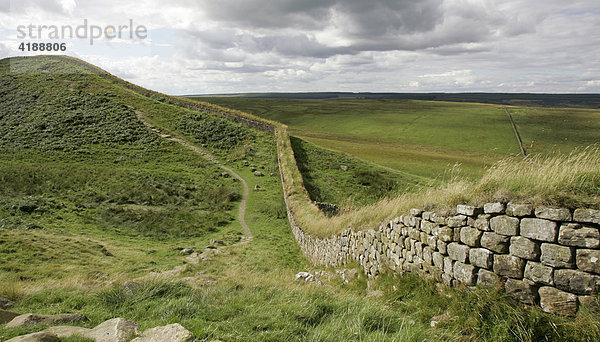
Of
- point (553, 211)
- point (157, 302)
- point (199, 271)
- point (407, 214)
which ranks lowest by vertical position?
point (199, 271)

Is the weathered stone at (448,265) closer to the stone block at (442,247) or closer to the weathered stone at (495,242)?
the stone block at (442,247)

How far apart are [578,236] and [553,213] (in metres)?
0.36

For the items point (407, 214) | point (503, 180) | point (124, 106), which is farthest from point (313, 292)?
point (124, 106)

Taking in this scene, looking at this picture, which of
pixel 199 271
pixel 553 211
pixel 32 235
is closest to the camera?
pixel 553 211

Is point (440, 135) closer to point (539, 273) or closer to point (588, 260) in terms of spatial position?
point (539, 273)

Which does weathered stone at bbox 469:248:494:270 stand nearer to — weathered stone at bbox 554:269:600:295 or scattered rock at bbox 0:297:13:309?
weathered stone at bbox 554:269:600:295

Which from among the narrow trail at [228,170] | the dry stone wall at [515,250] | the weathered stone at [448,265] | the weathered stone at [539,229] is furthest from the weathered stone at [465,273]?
the narrow trail at [228,170]

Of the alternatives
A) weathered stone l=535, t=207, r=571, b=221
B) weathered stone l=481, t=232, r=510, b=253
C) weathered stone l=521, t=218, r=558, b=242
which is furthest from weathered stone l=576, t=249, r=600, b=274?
weathered stone l=481, t=232, r=510, b=253

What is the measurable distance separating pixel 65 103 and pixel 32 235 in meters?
34.2

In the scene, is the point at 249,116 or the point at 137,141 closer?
the point at 137,141

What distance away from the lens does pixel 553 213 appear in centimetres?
420

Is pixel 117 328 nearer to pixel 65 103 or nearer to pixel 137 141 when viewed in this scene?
pixel 137 141

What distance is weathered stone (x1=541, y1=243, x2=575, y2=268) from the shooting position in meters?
4.09

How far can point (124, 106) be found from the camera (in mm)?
39406
